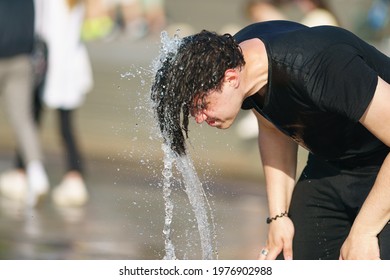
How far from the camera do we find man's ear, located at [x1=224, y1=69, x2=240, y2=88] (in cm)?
366

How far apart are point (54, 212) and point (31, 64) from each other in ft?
4.11

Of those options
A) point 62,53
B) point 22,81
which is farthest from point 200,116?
point 62,53

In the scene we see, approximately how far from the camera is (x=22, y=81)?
28.0ft

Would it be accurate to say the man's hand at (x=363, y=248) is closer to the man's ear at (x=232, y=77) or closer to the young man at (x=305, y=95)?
the young man at (x=305, y=95)

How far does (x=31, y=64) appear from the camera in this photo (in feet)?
28.3

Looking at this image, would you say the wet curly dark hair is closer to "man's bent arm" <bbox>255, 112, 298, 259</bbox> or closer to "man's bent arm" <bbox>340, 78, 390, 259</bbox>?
"man's bent arm" <bbox>340, 78, 390, 259</bbox>

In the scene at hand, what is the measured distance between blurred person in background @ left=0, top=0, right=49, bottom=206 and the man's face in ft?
15.8

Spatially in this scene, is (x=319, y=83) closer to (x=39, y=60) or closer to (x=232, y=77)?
(x=232, y=77)

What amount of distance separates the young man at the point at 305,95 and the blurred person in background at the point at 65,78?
4720 mm

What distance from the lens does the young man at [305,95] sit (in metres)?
3.68

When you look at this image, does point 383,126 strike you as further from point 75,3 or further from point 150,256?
point 75,3

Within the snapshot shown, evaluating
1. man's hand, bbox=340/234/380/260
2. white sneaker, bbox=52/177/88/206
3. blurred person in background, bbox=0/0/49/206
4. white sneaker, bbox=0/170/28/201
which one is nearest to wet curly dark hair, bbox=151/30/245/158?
man's hand, bbox=340/234/380/260

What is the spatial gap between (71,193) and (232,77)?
5183 mm

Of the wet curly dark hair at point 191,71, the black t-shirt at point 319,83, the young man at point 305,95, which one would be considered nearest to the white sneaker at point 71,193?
the young man at point 305,95
